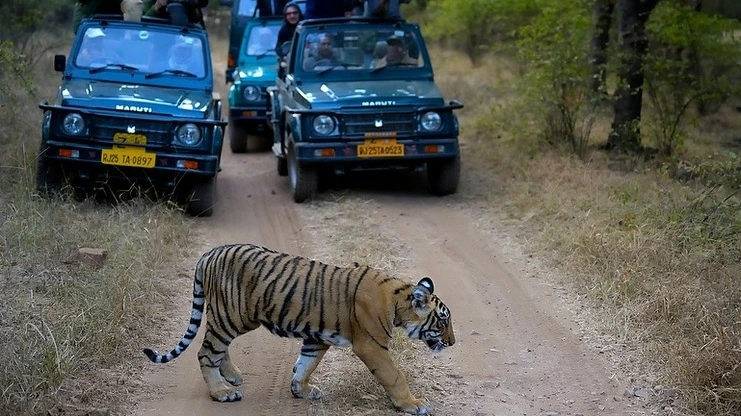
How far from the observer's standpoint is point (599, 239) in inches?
310

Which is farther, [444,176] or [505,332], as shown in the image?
[444,176]

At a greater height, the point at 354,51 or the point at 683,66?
the point at 354,51

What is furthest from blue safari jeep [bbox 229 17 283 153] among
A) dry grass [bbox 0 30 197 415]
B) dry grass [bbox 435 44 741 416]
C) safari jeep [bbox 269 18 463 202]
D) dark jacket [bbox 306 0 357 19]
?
dry grass [bbox 0 30 197 415]

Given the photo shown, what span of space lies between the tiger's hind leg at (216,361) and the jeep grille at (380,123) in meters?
5.01

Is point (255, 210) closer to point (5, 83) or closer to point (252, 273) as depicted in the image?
point (5, 83)

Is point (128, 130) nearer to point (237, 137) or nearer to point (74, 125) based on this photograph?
point (74, 125)

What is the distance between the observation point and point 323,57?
11.0 metres

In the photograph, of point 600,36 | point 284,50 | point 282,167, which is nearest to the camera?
point 284,50

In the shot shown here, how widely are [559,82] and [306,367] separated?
292 inches

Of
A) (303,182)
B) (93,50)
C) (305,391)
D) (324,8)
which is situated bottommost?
(303,182)

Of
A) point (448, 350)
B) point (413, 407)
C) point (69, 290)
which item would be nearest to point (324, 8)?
point (69, 290)

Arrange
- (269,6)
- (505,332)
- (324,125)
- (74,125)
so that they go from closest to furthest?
(505,332) < (74,125) < (324,125) < (269,6)

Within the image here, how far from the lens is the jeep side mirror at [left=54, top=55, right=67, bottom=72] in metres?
9.73

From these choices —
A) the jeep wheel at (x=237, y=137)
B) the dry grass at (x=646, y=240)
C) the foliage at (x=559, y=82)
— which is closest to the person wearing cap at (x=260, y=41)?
the jeep wheel at (x=237, y=137)
